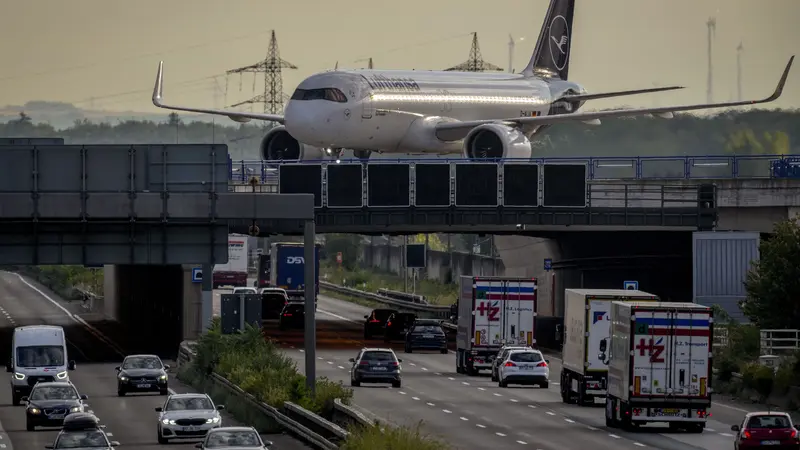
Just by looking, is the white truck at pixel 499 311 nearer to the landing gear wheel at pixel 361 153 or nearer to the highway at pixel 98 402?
the highway at pixel 98 402

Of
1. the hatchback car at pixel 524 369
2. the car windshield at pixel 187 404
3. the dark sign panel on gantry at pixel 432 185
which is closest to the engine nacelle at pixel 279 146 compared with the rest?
the dark sign panel on gantry at pixel 432 185

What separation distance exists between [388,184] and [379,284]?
8805 centimetres

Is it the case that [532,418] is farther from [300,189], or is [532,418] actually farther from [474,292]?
[300,189]

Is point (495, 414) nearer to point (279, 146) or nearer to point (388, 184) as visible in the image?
point (388, 184)

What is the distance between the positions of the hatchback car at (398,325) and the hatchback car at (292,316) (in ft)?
24.7

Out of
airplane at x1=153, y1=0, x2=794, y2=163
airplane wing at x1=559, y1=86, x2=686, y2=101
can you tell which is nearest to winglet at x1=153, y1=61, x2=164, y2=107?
airplane at x1=153, y1=0, x2=794, y2=163

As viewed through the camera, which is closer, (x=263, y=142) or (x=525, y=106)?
(x=263, y=142)

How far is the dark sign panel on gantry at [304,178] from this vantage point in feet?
229

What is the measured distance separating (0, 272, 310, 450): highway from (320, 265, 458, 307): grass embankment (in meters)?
28.2

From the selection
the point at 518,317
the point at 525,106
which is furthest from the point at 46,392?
the point at 525,106

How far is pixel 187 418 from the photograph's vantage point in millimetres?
39844

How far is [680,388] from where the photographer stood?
40.9 m

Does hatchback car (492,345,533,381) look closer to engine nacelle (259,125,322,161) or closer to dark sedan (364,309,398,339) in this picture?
engine nacelle (259,125,322,161)

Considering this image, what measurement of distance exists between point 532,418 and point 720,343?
18356mm
